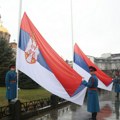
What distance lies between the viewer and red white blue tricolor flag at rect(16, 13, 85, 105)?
786cm

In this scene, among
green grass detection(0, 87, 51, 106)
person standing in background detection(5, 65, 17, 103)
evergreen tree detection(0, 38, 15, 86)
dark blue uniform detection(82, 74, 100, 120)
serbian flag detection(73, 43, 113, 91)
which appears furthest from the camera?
evergreen tree detection(0, 38, 15, 86)

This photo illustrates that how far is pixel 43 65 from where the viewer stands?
7969mm

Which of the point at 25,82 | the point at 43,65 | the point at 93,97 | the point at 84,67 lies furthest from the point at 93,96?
the point at 25,82

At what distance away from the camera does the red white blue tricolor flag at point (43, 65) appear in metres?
7.86

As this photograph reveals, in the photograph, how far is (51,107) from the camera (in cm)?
1093

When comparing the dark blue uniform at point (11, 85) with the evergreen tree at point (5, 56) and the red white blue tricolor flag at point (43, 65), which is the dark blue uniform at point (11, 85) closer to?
the red white blue tricolor flag at point (43, 65)

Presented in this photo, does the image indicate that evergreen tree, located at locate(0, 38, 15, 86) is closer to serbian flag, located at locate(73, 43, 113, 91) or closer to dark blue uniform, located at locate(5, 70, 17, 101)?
serbian flag, located at locate(73, 43, 113, 91)

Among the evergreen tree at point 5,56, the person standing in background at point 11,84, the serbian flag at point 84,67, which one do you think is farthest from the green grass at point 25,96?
the evergreen tree at point 5,56

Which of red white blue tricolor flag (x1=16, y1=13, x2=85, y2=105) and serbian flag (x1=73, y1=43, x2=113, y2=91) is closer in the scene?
red white blue tricolor flag (x1=16, y1=13, x2=85, y2=105)

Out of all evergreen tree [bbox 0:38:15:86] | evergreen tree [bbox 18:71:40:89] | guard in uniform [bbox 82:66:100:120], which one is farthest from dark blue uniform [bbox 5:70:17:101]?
evergreen tree [bbox 0:38:15:86]

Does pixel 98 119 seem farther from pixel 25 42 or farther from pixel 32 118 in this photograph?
pixel 25 42

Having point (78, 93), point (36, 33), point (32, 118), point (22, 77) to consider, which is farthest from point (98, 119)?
point (22, 77)

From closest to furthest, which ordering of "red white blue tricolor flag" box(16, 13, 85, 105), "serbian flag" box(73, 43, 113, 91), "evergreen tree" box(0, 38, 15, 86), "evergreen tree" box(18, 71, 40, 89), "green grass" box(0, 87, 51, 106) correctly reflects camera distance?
1. "red white blue tricolor flag" box(16, 13, 85, 105)
2. "serbian flag" box(73, 43, 113, 91)
3. "green grass" box(0, 87, 51, 106)
4. "evergreen tree" box(18, 71, 40, 89)
5. "evergreen tree" box(0, 38, 15, 86)

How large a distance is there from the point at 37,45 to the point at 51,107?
3.50 m
